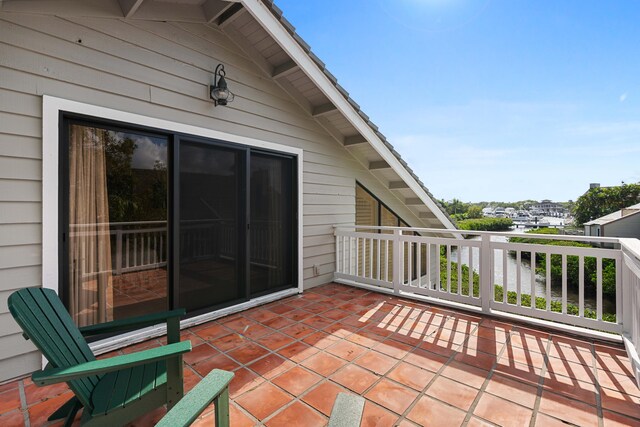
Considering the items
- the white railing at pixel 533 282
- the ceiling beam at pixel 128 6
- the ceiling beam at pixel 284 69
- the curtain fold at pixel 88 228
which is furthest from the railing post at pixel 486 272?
the ceiling beam at pixel 128 6

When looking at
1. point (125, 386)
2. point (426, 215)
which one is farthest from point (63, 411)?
point (426, 215)

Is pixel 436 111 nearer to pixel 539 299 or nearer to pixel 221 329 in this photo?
pixel 539 299

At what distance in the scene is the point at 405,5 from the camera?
5.21 meters

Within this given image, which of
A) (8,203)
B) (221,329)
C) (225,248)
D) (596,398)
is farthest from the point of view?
(225,248)

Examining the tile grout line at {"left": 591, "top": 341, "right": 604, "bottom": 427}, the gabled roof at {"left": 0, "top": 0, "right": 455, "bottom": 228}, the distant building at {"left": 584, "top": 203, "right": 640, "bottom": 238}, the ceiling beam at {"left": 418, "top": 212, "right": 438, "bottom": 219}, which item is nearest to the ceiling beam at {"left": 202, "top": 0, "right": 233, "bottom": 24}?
the gabled roof at {"left": 0, "top": 0, "right": 455, "bottom": 228}

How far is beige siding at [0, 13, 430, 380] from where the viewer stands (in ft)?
6.75

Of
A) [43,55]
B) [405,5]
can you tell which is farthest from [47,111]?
[405,5]

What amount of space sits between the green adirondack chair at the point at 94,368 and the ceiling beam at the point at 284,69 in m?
3.06

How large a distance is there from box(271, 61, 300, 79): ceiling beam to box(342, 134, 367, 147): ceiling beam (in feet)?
4.84

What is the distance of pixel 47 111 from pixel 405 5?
553cm

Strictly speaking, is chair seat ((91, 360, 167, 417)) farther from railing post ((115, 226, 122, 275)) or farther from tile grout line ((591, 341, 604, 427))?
tile grout line ((591, 341, 604, 427))

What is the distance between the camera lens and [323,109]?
4230 millimetres

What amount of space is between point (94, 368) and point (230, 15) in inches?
132

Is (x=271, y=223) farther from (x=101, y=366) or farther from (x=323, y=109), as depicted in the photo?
(x=101, y=366)
